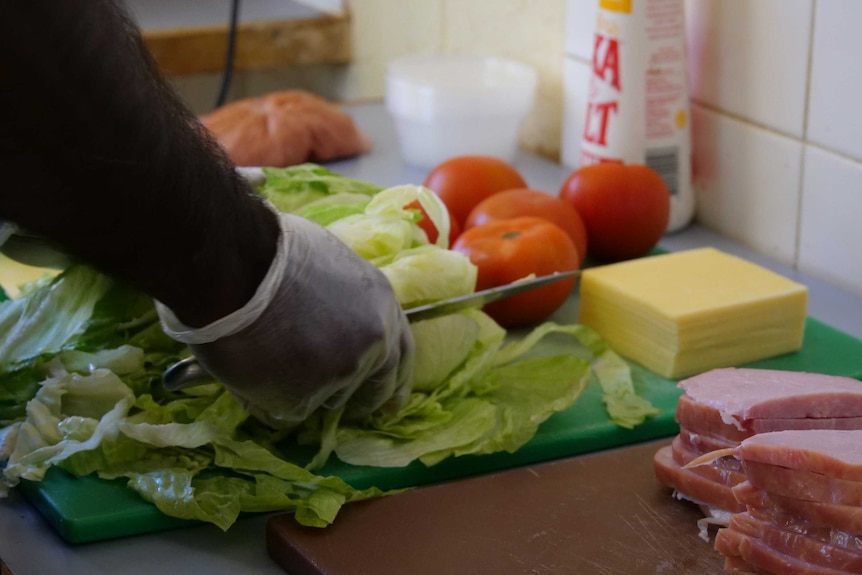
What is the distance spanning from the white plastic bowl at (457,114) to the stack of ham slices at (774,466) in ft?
2.92

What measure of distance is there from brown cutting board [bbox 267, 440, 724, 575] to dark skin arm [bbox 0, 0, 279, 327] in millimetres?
196

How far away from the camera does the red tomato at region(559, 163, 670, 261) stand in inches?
56.2

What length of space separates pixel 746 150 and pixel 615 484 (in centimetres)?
69

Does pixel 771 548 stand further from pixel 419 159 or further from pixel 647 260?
pixel 419 159

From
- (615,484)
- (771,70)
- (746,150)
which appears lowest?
(615,484)

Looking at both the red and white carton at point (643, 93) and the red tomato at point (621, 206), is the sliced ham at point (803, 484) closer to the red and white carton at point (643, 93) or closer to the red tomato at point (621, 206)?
the red tomato at point (621, 206)

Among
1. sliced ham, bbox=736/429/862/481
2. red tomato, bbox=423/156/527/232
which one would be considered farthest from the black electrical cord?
sliced ham, bbox=736/429/862/481

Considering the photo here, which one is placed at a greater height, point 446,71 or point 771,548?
point 446,71

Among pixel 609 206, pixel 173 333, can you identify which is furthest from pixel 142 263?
pixel 609 206

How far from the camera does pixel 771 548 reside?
821 mm

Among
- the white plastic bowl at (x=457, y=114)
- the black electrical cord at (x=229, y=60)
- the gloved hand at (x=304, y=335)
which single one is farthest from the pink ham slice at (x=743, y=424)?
the black electrical cord at (x=229, y=60)

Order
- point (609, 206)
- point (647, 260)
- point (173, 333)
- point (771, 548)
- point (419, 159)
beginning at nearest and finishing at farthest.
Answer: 1. point (771, 548)
2. point (173, 333)
3. point (647, 260)
4. point (609, 206)
5. point (419, 159)

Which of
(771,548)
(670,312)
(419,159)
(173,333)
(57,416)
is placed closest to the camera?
Answer: (771,548)

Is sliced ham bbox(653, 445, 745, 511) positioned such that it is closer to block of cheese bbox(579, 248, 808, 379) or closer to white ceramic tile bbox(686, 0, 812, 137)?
block of cheese bbox(579, 248, 808, 379)
